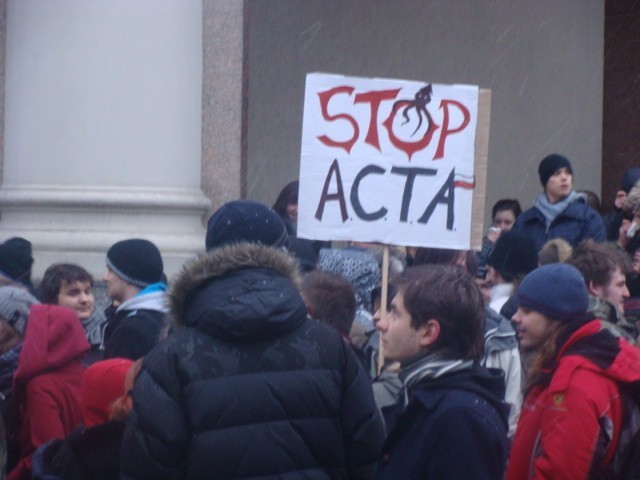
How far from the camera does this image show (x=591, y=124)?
11.2 metres

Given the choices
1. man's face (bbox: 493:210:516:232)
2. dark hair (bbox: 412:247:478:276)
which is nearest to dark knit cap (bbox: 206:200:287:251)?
dark hair (bbox: 412:247:478:276)

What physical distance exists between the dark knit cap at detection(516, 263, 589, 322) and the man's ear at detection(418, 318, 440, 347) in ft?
2.08

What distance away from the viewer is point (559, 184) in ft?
23.7

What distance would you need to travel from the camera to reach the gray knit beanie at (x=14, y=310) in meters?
4.51

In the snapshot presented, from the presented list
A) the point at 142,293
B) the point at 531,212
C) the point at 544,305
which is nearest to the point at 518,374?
the point at 544,305

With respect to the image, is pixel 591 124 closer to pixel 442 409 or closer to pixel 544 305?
pixel 544 305

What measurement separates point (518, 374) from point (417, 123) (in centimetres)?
123

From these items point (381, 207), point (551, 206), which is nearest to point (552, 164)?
point (551, 206)

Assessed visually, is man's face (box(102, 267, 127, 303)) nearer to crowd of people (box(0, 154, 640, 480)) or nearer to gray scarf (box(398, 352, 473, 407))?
crowd of people (box(0, 154, 640, 480))

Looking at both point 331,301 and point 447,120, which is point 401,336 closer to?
point 331,301

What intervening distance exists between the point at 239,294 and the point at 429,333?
0.53 meters

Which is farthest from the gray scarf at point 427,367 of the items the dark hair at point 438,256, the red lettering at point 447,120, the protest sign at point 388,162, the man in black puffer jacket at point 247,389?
the red lettering at point 447,120

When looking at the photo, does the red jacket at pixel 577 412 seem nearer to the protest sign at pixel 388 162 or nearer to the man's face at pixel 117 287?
the protest sign at pixel 388 162

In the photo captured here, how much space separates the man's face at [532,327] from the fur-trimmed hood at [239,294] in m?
0.86
